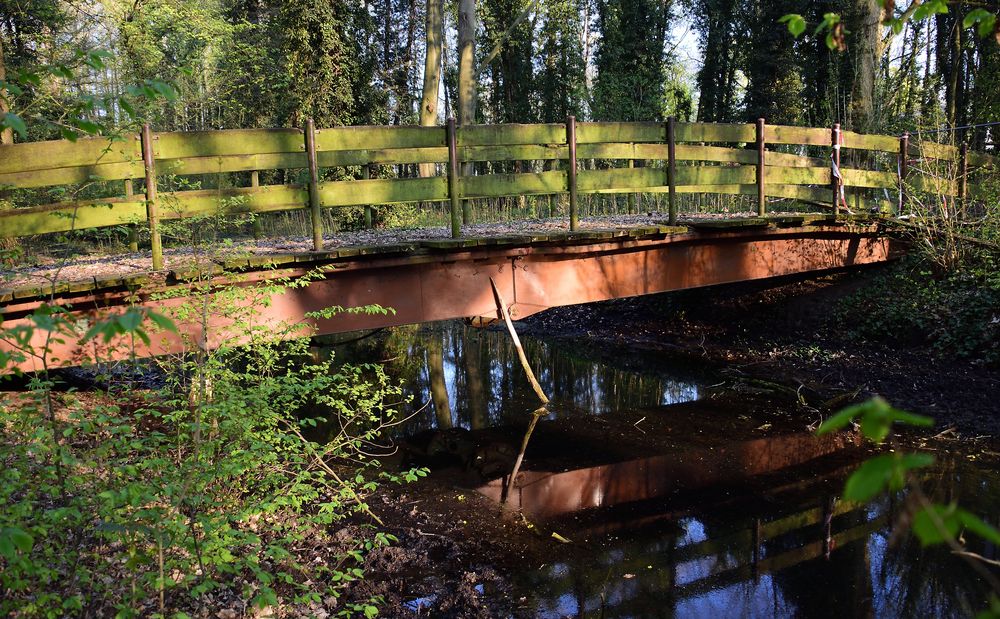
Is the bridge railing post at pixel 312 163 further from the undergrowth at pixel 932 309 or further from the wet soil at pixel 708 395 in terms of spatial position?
the undergrowth at pixel 932 309

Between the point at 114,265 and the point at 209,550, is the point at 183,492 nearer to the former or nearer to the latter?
the point at 209,550

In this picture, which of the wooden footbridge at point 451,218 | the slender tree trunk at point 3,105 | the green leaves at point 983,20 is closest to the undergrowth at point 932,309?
the wooden footbridge at point 451,218

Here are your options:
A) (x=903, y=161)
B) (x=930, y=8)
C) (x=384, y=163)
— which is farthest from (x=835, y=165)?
(x=930, y=8)

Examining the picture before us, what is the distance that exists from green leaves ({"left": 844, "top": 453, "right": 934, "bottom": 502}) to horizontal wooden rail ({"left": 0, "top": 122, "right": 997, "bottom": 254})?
452cm

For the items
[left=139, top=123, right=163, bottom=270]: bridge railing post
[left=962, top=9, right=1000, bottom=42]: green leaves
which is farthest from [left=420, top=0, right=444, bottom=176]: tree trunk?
[left=962, top=9, right=1000, bottom=42]: green leaves

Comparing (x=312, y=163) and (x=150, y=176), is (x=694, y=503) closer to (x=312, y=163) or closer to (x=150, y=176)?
(x=312, y=163)

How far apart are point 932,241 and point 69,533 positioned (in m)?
12.2

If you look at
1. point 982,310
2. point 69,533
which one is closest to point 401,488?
point 69,533

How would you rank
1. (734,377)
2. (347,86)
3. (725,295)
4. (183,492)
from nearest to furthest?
(183,492) → (734,377) → (725,295) → (347,86)

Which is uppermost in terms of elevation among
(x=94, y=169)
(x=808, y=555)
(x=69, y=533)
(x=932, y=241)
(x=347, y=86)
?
(x=347, y=86)

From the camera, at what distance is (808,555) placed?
5.79 metres

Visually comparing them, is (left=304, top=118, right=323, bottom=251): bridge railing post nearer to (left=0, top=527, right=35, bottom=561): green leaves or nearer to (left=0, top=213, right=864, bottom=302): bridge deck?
(left=0, top=213, right=864, bottom=302): bridge deck

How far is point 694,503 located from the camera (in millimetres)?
6824

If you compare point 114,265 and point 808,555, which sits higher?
point 114,265
